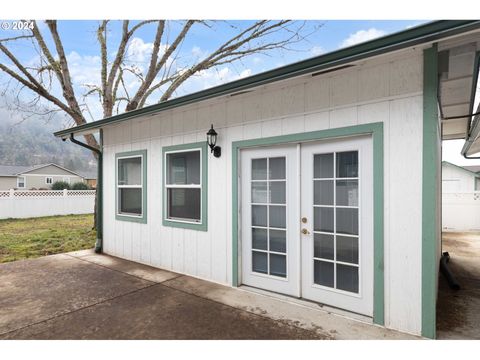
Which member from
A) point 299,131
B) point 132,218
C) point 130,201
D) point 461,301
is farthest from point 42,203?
point 461,301

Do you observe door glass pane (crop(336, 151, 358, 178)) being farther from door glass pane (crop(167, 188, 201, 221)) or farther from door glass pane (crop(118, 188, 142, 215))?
door glass pane (crop(118, 188, 142, 215))

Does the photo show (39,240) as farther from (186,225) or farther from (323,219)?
(323,219)

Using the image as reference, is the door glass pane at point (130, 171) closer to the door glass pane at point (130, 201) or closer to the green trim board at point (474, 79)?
the door glass pane at point (130, 201)

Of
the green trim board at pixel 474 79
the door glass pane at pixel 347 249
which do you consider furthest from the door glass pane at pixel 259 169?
the green trim board at pixel 474 79

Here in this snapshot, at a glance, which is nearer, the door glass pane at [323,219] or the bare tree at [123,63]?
the door glass pane at [323,219]

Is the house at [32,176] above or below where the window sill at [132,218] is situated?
above

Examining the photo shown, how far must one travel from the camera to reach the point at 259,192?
3688mm

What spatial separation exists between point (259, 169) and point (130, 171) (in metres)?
2.87

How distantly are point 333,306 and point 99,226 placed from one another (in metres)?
4.85

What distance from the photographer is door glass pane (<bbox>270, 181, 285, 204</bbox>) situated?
3.49m

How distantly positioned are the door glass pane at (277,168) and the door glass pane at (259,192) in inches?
6.2

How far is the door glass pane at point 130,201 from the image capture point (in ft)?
17.2
